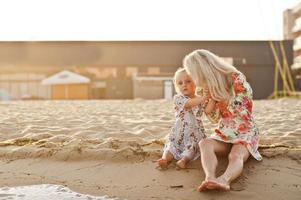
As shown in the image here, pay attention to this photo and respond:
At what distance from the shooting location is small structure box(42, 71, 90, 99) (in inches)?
800

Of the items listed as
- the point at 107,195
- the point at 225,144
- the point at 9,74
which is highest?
the point at 9,74

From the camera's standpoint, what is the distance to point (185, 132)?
304cm

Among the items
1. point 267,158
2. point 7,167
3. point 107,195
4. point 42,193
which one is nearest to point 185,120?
point 267,158

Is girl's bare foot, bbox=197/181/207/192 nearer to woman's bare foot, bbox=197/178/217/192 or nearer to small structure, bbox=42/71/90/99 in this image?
woman's bare foot, bbox=197/178/217/192

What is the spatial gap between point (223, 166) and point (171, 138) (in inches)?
16.7

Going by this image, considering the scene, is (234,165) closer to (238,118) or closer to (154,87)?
(238,118)

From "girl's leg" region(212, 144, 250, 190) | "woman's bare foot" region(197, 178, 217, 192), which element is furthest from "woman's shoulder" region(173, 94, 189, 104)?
"woman's bare foot" region(197, 178, 217, 192)

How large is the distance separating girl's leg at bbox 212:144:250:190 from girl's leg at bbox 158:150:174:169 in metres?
0.43

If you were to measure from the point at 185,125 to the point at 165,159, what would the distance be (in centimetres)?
29

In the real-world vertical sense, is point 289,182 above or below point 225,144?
below

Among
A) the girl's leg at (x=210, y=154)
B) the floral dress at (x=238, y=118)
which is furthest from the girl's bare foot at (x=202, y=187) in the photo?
the floral dress at (x=238, y=118)

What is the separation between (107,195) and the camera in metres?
2.46

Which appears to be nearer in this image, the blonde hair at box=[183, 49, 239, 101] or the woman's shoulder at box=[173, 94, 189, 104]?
the blonde hair at box=[183, 49, 239, 101]

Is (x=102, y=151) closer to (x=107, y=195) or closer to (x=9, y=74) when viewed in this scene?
(x=107, y=195)
